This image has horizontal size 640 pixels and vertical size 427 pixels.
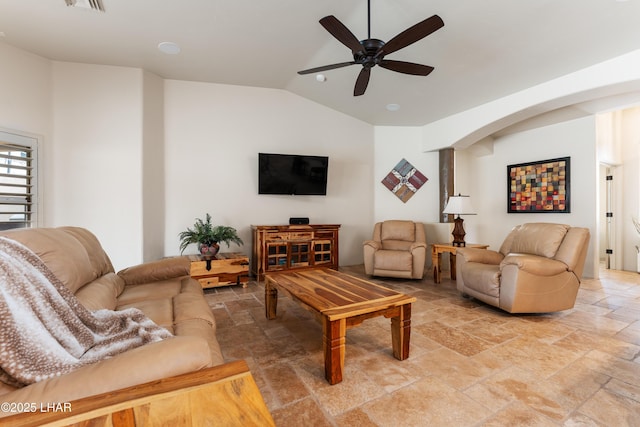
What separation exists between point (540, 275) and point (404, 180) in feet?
10.2

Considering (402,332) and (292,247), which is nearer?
(402,332)

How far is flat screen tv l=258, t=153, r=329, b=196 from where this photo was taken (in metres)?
4.50

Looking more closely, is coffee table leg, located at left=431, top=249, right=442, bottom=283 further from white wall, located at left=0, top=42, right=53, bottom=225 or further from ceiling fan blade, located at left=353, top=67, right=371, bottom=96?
white wall, located at left=0, top=42, right=53, bottom=225

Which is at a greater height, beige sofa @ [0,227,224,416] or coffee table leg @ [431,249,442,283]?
beige sofa @ [0,227,224,416]

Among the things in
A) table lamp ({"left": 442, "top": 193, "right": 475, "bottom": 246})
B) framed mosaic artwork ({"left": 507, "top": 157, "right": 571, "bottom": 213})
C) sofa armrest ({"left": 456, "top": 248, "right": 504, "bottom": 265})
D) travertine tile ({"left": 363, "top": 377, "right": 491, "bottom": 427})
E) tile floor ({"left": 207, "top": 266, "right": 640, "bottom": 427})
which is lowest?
travertine tile ({"left": 363, "top": 377, "right": 491, "bottom": 427})

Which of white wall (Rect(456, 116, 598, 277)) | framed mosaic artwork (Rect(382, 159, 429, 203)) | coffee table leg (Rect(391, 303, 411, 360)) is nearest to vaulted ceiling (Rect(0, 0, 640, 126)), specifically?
framed mosaic artwork (Rect(382, 159, 429, 203))

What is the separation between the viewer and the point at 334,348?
66.6 inches

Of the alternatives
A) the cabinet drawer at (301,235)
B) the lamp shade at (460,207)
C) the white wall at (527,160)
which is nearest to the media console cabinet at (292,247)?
the cabinet drawer at (301,235)

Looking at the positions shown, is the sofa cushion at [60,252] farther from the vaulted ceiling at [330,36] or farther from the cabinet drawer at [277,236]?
the cabinet drawer at [277,236]

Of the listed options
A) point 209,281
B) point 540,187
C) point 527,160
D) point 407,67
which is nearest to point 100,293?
point 209,281

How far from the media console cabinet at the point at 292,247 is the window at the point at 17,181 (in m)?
2.58

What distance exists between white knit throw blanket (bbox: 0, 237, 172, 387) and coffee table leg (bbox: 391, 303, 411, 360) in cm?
143

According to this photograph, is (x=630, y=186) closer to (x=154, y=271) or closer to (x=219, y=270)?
(x=219, y=270)

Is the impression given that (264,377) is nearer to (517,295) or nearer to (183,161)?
(517,295)
